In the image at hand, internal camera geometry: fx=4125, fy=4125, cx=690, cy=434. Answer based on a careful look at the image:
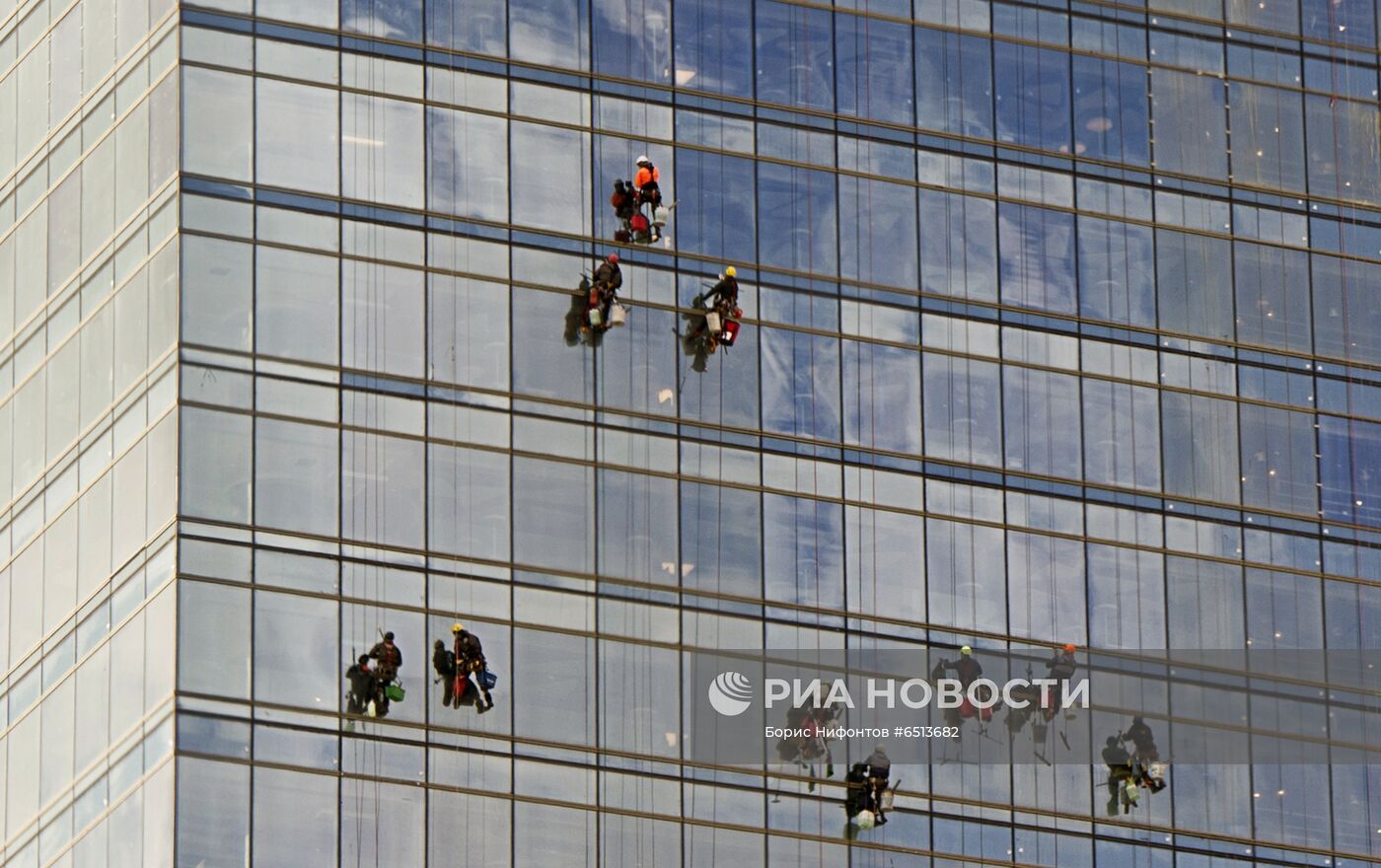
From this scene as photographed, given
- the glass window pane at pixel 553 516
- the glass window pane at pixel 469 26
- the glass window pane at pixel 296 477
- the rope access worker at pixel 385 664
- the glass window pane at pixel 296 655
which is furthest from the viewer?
the glass window pane at pixel 469 26

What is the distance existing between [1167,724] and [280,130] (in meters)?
23.3

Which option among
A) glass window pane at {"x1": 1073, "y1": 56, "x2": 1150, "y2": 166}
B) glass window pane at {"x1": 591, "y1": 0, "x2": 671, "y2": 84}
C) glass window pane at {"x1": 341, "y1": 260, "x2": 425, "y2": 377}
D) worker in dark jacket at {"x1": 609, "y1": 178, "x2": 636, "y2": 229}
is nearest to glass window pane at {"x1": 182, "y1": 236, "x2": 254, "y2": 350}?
glass window pane at {"x1": 341, "y1": 260, "x2": 425, "y2": 377}

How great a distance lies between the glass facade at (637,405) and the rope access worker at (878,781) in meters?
0.71

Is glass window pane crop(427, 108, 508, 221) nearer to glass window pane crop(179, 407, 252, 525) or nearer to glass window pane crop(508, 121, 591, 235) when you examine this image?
glass window pane crop(508, 121, 591, 235)

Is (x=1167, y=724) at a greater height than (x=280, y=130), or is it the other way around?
(x=280, y=130)

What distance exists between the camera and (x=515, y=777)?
81562mm

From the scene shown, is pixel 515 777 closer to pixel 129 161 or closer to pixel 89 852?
pixel 89 852

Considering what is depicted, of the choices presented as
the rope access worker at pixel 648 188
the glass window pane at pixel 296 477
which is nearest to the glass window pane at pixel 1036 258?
the rope access worker at pixel 648 188

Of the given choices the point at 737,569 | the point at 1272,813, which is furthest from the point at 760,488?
the point at 1272,813

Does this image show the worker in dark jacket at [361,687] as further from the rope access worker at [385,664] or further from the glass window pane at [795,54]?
the glass window pane at [795,54]

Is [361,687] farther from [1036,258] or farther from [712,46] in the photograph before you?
[1036,258]

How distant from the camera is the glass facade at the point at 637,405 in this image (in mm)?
80688

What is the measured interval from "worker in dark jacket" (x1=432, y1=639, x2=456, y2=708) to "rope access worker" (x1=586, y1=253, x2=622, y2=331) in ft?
25.8

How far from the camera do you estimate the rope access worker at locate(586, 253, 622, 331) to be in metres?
84.1
